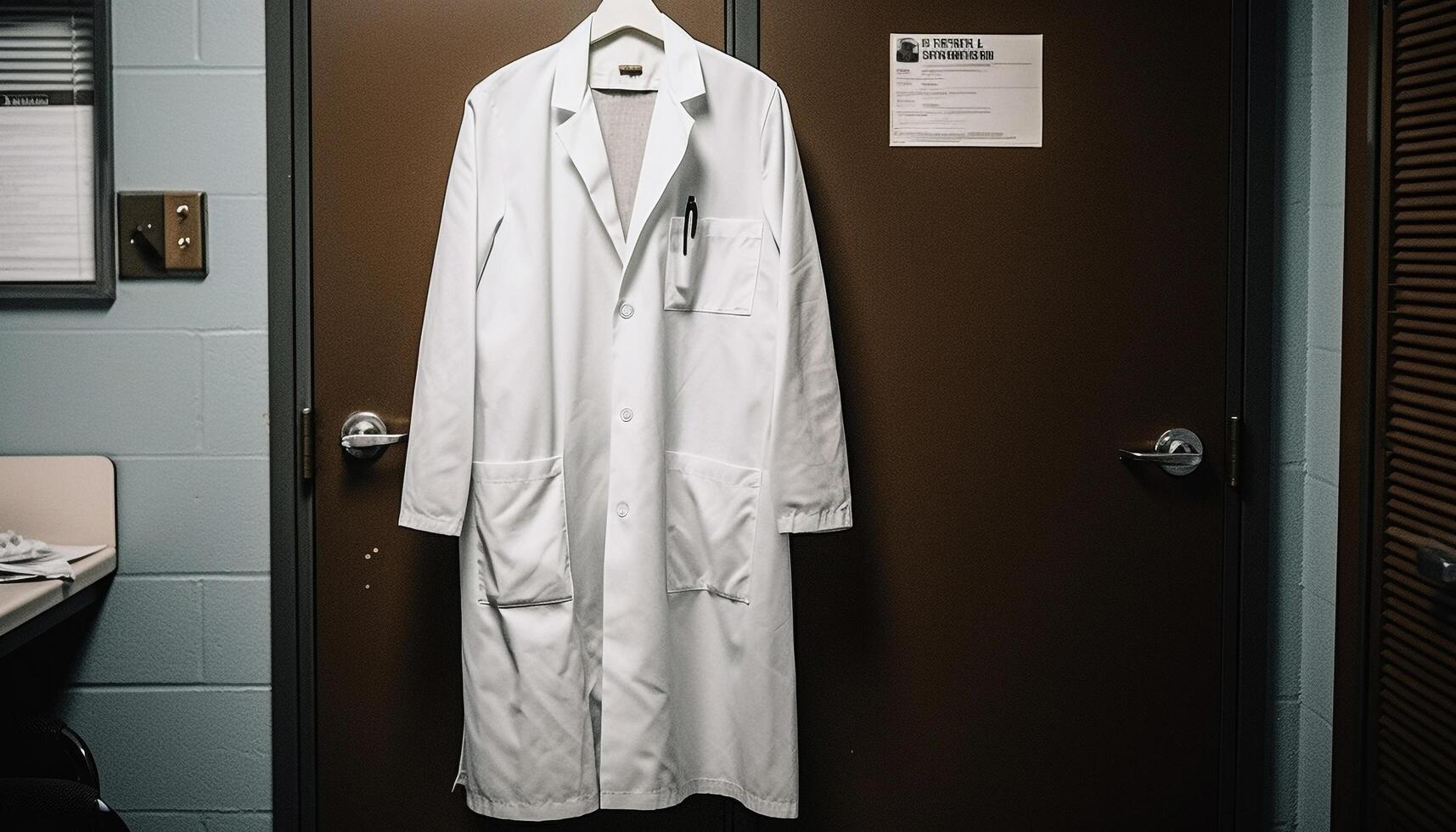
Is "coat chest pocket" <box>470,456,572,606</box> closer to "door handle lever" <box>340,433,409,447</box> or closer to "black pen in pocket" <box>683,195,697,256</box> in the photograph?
"door handle lever" <box>340,433,409,447</box>

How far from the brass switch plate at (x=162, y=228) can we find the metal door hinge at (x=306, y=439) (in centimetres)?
28

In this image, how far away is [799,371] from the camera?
187cm

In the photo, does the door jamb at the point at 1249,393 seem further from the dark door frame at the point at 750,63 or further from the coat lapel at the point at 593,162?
the coat lapel at the point at 593,162

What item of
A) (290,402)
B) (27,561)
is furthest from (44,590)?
(290,402)

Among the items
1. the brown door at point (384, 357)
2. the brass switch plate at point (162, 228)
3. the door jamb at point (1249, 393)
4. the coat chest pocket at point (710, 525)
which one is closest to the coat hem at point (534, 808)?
the brown door at point (384, 357)

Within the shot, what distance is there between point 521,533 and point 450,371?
10.2 inches

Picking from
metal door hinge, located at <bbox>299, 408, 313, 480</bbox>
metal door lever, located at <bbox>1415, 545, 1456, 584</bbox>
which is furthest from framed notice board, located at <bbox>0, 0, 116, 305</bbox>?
metal door lever, located at <bbox>1415, 545, 1456, 584</bbox>

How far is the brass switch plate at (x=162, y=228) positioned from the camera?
1977 millimetres

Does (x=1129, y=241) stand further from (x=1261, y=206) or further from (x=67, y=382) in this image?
(x=67, y=382)

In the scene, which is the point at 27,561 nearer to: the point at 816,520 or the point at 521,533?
the point at 521,533

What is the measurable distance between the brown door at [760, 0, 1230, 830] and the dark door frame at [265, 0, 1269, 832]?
0.10 ft

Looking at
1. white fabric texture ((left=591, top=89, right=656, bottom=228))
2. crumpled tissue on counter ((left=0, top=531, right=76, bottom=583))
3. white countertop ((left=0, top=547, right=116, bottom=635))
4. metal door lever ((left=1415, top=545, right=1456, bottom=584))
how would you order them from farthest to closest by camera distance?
white fabric texture ((left=591, top=89, right=656, bottom=228)), crumpled tissue on counter ((left=0, top=531, right=76, bottom=583)), white countertop ((left=0, top=547, right=116, bottom=635)), metal door lever ((left=1415, top=545, right=1456, bottom=584))

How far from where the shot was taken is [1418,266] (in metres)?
1.64

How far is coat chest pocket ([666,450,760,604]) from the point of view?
6.18 ft
